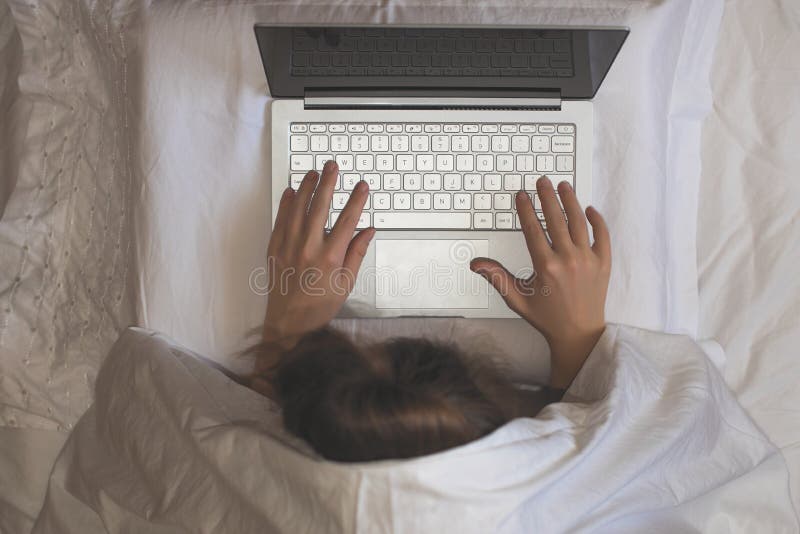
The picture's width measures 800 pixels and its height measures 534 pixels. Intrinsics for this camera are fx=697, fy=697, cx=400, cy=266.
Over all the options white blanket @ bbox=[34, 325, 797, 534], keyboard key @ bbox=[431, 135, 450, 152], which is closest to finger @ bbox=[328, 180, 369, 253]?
keyboard key @ bbox=[431, 135, 450, 152]

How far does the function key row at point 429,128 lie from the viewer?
0.86 m

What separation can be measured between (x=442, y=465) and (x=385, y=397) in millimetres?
70

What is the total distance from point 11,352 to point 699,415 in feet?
2.81

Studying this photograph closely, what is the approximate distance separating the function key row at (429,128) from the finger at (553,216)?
0.07m

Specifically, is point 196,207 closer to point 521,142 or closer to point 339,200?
point 339,200

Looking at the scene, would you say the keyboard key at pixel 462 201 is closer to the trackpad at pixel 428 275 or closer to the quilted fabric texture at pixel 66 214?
the trackpad at pixel 428 275

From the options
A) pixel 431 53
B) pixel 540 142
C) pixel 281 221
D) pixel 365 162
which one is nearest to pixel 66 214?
pixel 281 221

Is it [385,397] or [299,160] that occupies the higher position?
[299,160]

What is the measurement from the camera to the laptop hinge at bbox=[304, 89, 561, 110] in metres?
0.86

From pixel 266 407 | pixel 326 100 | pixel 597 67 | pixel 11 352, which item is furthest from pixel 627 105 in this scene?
pixel 11 352

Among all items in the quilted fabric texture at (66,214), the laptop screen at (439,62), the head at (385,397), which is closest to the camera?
the head at (385,397)

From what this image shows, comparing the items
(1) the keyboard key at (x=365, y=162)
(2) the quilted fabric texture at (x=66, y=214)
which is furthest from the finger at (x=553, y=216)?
(2) the quilted fabric texture at (x=66, y=214)

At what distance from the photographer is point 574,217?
2.77 ft

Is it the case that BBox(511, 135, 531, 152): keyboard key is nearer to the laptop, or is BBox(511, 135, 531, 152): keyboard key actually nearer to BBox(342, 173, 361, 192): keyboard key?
the laptop
